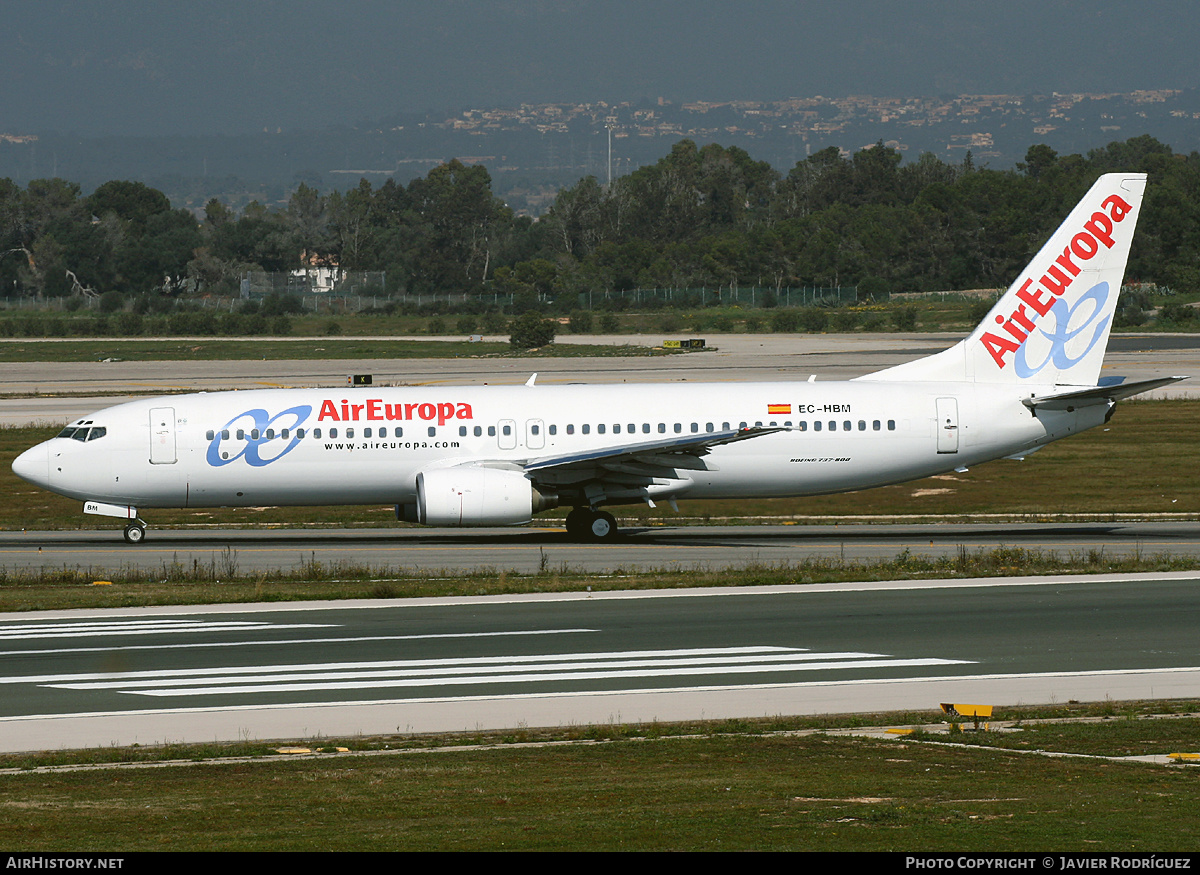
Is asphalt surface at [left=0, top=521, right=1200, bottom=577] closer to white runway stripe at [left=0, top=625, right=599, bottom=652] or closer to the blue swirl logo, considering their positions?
the blue swirl logo

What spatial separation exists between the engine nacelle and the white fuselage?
4.40 ft

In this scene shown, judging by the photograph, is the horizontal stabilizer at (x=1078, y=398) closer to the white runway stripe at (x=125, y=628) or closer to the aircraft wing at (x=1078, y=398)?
the aircraft wing at (x=1078, y=398)

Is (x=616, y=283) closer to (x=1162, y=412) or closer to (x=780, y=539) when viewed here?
(x=1162, y=412)

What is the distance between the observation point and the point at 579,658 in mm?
23094

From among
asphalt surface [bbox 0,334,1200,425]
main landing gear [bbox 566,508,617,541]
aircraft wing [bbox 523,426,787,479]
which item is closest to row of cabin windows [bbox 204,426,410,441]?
aircraft wing [bbox 523,426,787,479]

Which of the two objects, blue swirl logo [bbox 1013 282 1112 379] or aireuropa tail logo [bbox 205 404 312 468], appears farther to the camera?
blue swirl logo [bbox 1013 282 1112 379]

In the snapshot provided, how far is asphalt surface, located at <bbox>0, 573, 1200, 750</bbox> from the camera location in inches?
760

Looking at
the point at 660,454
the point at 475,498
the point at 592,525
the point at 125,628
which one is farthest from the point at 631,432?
the point at 125,628

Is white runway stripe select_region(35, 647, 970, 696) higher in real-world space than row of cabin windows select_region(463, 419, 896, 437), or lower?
lower

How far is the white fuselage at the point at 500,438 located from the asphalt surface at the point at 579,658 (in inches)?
333

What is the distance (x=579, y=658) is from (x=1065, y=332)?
21625 millimetres

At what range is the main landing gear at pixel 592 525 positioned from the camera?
39.0 metres

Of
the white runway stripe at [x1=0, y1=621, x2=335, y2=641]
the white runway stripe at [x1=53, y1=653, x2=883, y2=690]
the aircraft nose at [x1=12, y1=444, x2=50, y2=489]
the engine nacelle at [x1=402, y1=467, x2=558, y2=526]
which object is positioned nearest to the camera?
the white runway stripe at [x1=53, y1=653, x2=883, y2=690]

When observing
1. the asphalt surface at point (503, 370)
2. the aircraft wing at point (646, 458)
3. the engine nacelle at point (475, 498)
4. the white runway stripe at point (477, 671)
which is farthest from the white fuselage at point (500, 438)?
the asphalt surface at point (503, 370)
